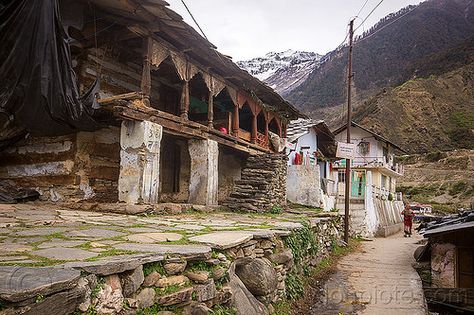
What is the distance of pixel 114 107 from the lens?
7.44m

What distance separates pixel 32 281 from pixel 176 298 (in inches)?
51.9

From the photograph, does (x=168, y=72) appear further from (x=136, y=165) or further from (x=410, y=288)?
(x=410, y=288)

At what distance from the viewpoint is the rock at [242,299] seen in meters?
3.84

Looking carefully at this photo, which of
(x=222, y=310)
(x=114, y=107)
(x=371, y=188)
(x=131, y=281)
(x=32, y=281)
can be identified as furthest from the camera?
(x=371, y=188)

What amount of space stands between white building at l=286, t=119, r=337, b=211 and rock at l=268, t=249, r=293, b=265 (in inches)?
411

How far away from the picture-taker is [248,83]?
1209cm

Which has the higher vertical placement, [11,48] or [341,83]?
[341,83]

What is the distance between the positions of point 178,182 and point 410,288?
7.82m

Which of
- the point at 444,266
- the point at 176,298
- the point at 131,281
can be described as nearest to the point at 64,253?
the point at 131,281

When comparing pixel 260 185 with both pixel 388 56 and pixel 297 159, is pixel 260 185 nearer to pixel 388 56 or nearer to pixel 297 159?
pixel 297 159

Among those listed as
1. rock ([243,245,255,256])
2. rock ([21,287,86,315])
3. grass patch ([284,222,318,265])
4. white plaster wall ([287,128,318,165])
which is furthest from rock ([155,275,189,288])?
white plaster wall ([287,128,318,165])

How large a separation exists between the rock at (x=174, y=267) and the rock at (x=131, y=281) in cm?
34

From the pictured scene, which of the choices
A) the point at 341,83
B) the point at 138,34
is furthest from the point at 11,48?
the point at 341,83

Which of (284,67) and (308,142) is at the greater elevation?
(284,67)
